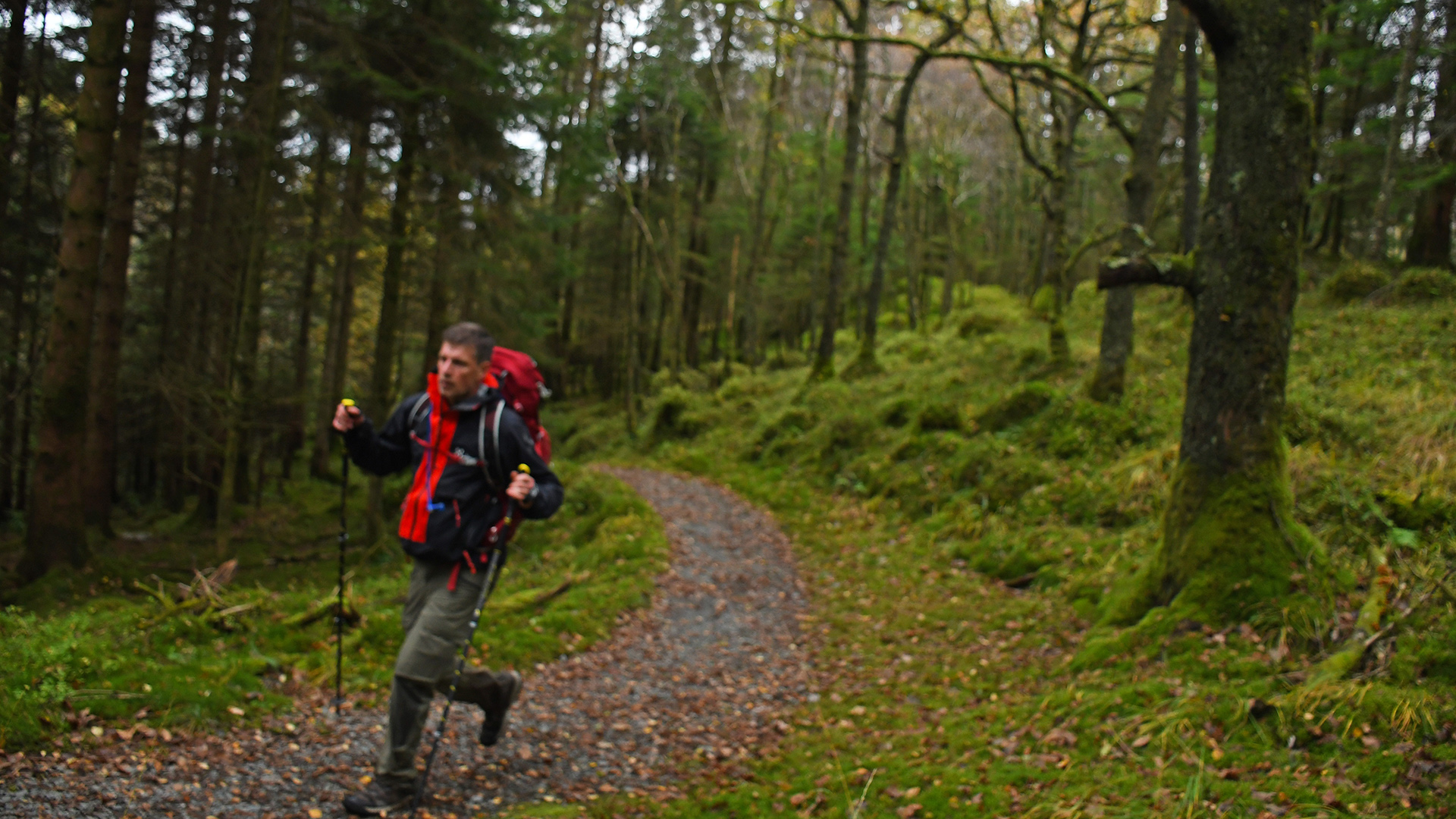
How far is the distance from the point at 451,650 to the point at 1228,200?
546 cm

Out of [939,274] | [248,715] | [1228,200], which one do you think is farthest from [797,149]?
[248,715]

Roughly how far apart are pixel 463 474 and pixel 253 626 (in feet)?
9.14

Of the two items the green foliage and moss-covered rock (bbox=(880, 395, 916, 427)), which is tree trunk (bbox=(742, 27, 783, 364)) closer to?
moss-covered rock (bbox=(880, 395, 916, 427))

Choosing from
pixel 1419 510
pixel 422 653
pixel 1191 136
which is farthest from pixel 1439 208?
pixel 422 653

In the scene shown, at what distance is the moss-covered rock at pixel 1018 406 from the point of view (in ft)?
36.6

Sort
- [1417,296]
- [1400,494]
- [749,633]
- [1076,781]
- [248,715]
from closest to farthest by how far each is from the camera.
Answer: [1076,781], [248,715], [1400,494], [749,633], [1417,296]

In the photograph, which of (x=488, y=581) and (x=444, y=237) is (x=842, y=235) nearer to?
(x=444, y=237)

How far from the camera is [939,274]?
41250 mm

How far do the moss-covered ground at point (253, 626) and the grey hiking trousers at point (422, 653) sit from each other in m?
1.20

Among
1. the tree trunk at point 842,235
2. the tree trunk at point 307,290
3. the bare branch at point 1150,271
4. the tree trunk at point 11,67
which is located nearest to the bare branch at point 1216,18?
the bare branch at point 1150,271

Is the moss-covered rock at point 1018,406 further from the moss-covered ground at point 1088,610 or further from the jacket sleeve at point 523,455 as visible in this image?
the jacket sleeve at point 523,455

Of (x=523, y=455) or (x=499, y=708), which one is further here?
(x=499, y=708)

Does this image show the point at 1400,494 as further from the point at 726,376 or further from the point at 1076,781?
the point at 726,376

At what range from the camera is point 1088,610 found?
21.4 ft
